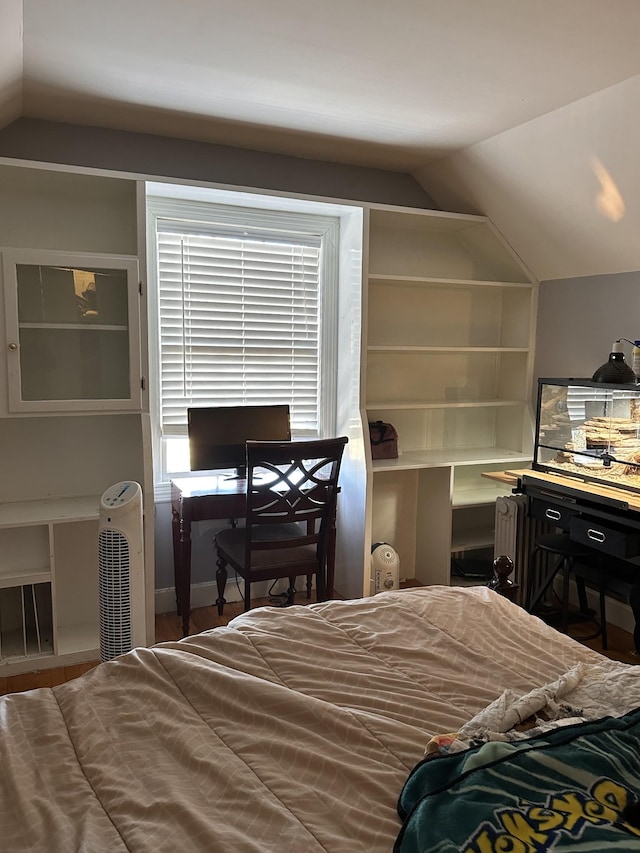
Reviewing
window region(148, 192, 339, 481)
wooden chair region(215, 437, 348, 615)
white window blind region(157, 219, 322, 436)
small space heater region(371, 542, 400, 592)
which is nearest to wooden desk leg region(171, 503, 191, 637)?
wooden chair region(215, 437, 348, 615)

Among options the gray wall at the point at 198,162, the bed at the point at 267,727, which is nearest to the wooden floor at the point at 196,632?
the bed at the point at 267,727

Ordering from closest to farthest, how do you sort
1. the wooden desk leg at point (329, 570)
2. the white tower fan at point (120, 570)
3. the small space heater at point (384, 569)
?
the white tower fan at point (120, 570)
the wooden desk leg at point (329, 570)
the small space heater at point (384, 569)

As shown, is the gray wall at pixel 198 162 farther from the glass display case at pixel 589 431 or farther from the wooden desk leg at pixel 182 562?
the wooden desk leg at pixel 182 562

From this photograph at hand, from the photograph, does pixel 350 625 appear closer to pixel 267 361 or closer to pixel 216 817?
pixel 216 817

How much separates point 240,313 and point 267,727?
8.34 feet

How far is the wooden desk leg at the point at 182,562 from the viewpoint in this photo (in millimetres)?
3078

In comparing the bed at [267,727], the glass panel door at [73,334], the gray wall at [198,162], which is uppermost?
the gray wall at [198,162]

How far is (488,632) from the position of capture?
1717 mm

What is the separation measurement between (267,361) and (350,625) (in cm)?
210

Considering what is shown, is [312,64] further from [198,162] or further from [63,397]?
[63,397]

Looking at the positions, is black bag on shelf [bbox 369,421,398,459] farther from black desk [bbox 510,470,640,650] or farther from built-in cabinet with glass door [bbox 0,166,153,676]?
built-in cabinet with glass door [bbox 0,166,153,676]

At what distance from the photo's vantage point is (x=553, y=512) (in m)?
3.09

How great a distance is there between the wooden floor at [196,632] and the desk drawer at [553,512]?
59 cm

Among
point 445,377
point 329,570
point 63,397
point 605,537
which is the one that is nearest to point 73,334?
point 63,397
